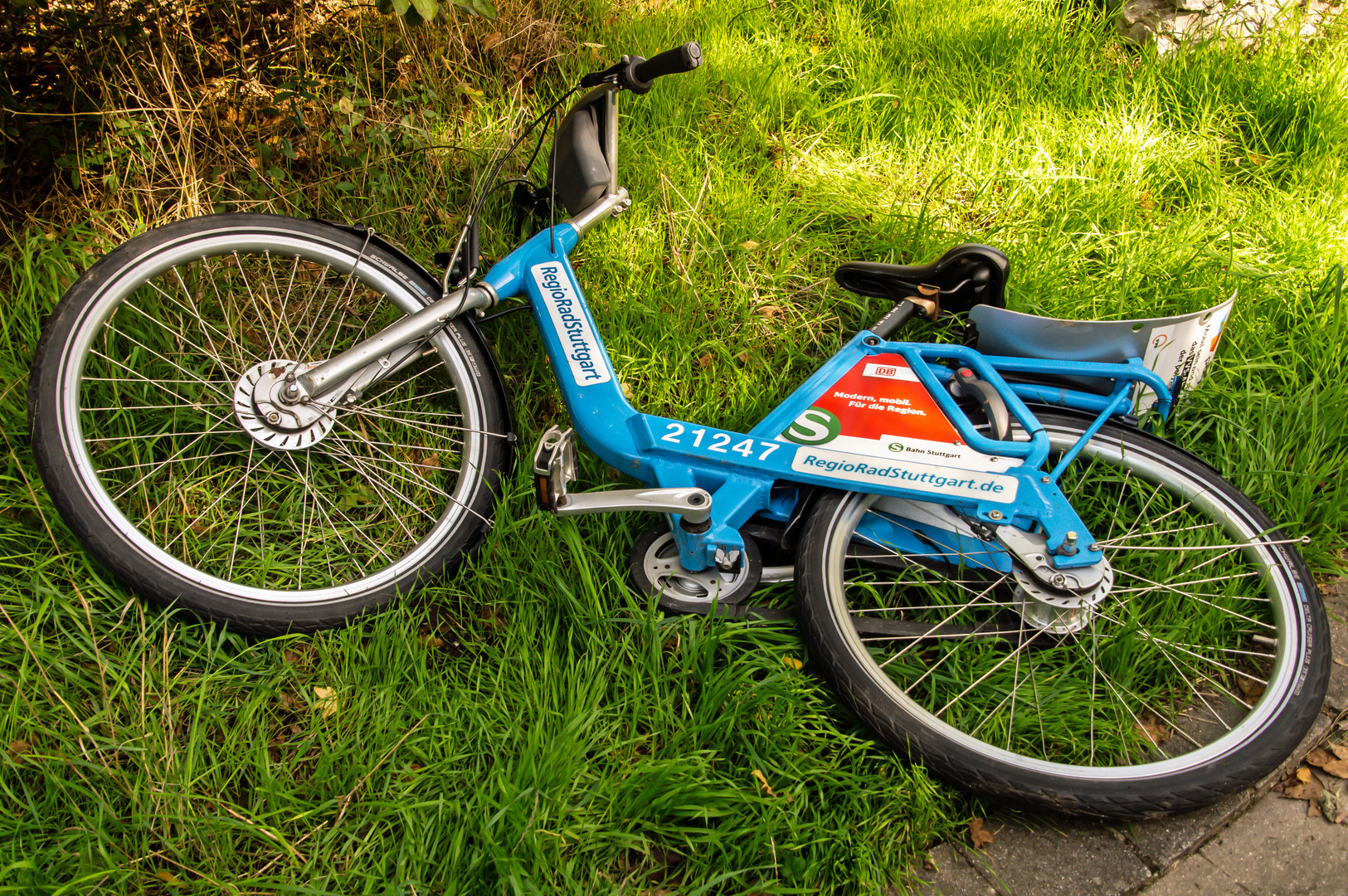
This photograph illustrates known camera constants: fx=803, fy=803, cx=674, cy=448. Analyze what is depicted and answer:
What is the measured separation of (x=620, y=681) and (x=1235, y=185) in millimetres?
3565

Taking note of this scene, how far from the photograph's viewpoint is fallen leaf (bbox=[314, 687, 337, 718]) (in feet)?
7.20

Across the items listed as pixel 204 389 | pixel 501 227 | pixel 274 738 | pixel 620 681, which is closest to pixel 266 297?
pixel 204 389

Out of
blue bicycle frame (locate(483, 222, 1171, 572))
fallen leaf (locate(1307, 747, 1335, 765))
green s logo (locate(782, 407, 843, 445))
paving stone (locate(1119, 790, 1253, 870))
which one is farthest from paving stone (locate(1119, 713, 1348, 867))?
green s logo (locate(782, 407, 843, 445))

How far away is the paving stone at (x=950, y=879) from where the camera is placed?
194 cm

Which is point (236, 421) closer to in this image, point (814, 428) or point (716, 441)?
point (716, 441)

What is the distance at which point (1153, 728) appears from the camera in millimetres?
2281

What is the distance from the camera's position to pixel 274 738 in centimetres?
219

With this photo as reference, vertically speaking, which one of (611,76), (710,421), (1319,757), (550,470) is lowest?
(1319,757)

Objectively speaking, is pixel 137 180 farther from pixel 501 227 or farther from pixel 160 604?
pixel 160 604

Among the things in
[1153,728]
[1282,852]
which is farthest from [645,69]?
[1282,852]

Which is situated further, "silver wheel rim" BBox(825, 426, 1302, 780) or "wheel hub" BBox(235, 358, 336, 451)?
"wheel hub" BBox(235, 358, 336, 451)

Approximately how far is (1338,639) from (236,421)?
360 centimetres

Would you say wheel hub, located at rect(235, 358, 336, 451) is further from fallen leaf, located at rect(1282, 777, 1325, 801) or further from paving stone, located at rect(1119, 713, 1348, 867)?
fallen leaf, located at rect(1282, 777, 1325, 801)

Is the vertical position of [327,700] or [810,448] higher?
[810,448]
